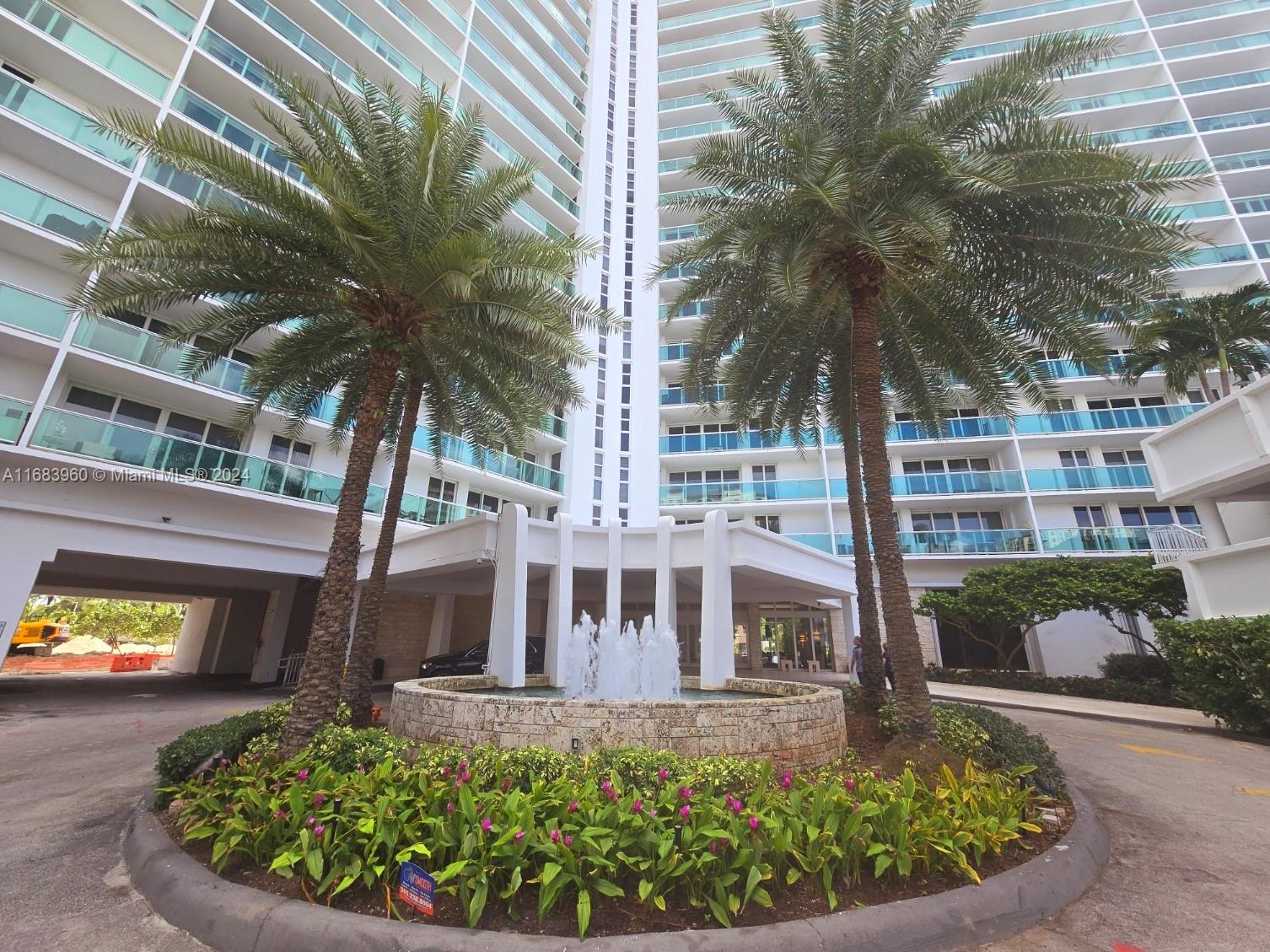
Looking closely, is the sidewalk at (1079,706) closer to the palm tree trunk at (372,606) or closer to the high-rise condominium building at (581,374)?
the high-rise condominium building at (581,374)

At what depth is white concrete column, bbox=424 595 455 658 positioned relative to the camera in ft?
72.3

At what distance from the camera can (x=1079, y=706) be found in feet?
52.3

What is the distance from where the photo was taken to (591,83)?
3531 cm

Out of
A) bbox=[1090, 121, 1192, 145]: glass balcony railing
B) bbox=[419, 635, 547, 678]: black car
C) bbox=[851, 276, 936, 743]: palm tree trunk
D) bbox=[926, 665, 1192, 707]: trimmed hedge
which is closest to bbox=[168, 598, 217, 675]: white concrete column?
bbox=[419, 635, 547, 678]: black car

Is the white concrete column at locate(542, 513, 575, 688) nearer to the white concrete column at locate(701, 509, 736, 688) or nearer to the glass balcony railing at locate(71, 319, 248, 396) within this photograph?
the white concrete column at locate(701, 509, 736, 688)

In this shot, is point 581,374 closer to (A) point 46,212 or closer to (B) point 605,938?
(A) point 46,212

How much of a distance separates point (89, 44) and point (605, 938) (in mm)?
24331

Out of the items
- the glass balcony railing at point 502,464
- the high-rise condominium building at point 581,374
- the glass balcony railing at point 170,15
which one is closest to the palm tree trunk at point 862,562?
the high-rise condominium building at point 581,374

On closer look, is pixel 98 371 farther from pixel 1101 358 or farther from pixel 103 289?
pixel 1101 358

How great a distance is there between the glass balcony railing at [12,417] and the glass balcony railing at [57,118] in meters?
6.63

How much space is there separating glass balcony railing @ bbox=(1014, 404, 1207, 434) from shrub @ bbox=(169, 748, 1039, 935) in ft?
92.0

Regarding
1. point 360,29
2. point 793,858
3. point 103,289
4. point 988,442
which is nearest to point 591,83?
point 360,29

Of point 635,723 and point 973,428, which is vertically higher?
point 973,428

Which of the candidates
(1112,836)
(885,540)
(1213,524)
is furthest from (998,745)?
(1213,524)
